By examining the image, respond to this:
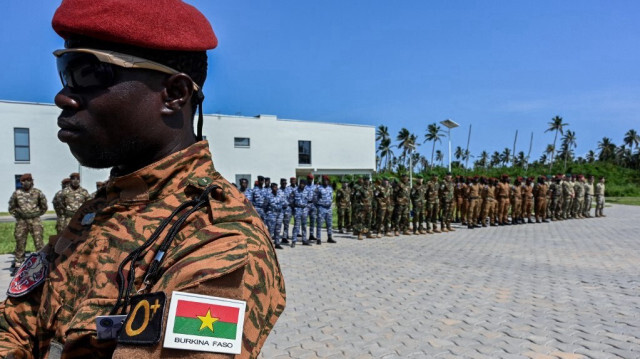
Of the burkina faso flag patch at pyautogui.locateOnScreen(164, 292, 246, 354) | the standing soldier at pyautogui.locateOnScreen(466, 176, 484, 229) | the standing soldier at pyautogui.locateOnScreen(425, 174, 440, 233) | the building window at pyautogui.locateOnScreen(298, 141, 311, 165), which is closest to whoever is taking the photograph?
the burkina faso flag patch at pyautogui.locateOnScreen(164, 292, 246, 354)

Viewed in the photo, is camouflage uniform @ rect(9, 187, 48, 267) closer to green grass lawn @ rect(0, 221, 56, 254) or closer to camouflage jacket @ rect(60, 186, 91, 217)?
camouflage jacket @ rect(60, 186, 91, 217)

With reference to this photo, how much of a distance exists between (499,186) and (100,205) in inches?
623

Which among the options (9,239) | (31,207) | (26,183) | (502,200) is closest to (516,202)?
(502,200)

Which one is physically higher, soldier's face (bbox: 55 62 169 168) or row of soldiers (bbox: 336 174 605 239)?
soldier's face (bbox: 55 62 169 168)

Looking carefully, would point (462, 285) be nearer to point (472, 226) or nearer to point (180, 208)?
point (180, 208)

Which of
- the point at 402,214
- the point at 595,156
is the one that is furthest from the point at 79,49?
the point at 595,156

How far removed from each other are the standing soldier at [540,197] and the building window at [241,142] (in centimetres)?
1698

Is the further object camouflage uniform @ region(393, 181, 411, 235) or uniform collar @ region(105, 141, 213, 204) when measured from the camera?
camouflage uniform @ region(393, 181, 411, 235)

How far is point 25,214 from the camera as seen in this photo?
8.16 meters

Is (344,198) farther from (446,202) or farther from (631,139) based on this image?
(631,139)

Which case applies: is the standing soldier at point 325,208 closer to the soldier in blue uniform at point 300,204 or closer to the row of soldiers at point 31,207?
the soldier in blue uniform at point 300,204

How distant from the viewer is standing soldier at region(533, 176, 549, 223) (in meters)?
16.0

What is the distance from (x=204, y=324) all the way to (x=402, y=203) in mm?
12147

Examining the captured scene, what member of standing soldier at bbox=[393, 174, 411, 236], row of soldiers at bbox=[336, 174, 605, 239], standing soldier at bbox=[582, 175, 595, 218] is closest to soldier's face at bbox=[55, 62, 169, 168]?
row of soldiers at bbox=[336, 174, 605, 239]
